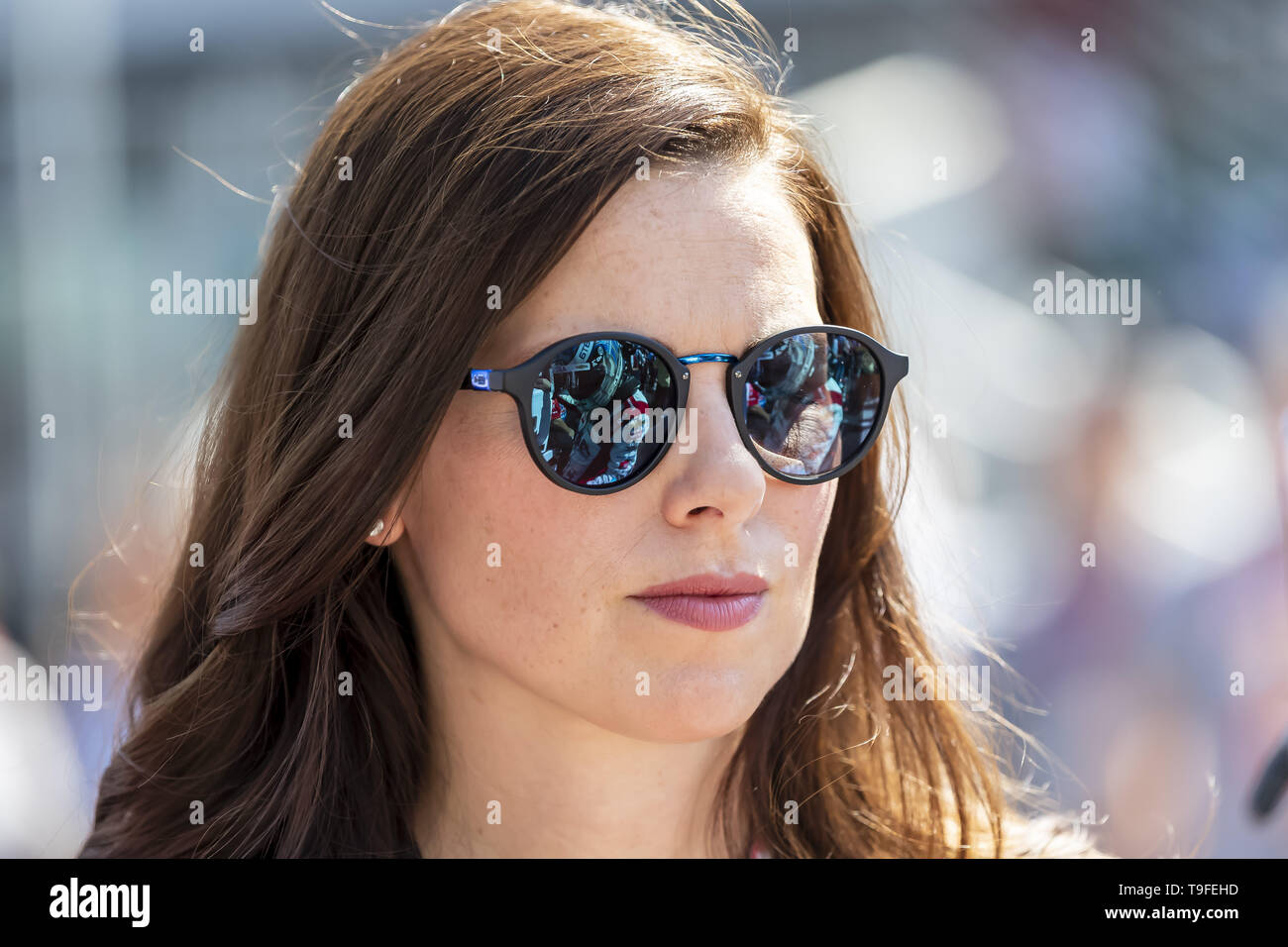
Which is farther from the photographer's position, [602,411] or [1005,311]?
[1005,311]

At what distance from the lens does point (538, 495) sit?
157cm

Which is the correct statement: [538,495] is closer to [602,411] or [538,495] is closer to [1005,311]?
[602,411]

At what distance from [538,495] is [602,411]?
0.53ft

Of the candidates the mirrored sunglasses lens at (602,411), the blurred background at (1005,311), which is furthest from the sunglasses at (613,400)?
the blurred background at (1005,311)

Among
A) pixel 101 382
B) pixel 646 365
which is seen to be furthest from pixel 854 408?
pixel 101 382

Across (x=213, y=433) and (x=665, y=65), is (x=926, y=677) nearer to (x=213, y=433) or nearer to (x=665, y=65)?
(x=665, y=65)

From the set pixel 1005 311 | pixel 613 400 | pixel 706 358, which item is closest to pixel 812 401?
pixel 706 358

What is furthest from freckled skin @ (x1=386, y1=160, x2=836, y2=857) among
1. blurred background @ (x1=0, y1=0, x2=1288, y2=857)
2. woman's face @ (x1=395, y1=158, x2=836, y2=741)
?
blurred background @ (x1=0, y1=0, x2=1288, y2=857)

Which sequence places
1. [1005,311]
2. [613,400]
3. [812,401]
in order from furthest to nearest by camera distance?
[1005,311] → [812,401] → [613,400]

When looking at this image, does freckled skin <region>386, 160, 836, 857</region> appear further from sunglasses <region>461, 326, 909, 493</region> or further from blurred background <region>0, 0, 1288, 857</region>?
blurred background <region>0, 0, 1288, 857</region>

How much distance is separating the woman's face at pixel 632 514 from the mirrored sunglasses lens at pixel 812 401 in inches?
1.8

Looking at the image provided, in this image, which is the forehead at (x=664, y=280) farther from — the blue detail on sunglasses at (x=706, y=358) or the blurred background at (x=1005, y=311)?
the blurred background at (x=1005, y=311)

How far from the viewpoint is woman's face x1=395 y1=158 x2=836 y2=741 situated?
5.14 ft

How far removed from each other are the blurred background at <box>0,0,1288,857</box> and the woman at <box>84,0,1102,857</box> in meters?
1.42
